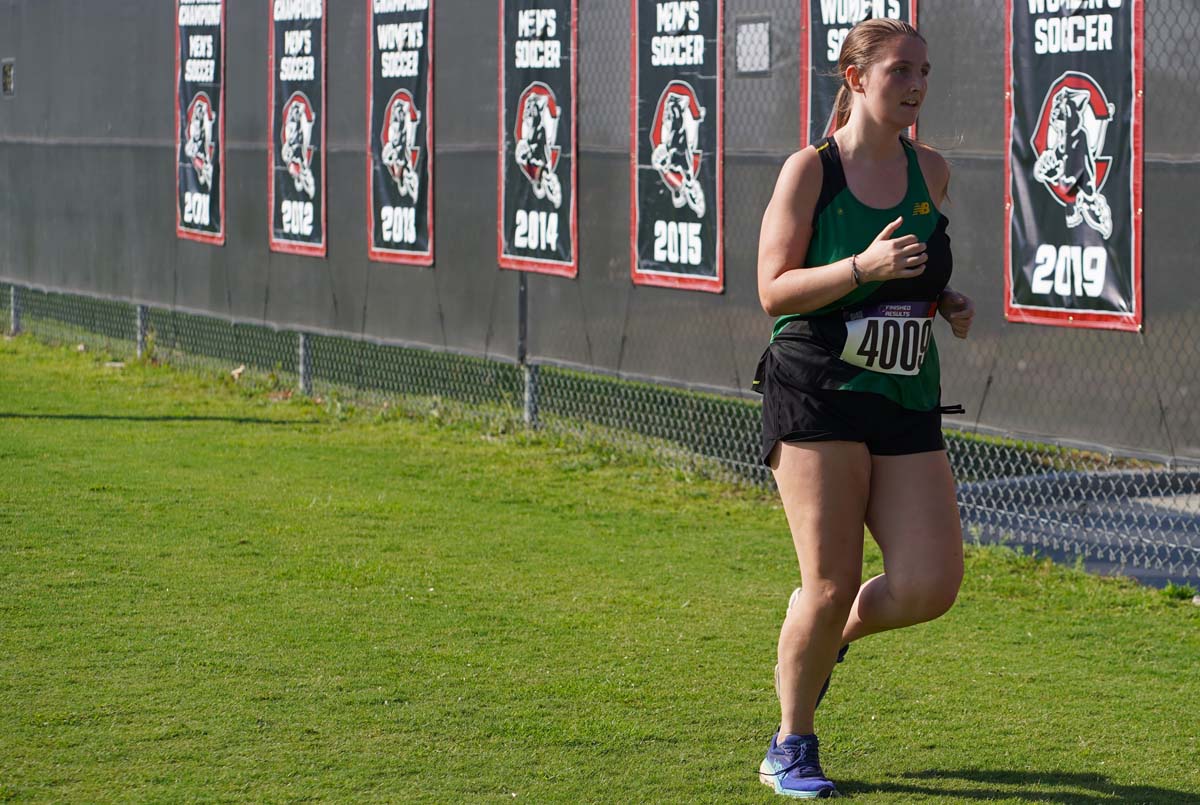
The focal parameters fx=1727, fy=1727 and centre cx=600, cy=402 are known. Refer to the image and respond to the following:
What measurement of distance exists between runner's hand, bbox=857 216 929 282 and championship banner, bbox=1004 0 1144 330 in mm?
3154

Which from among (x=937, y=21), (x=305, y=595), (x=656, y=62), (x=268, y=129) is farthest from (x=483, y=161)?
(x=305, y=595)

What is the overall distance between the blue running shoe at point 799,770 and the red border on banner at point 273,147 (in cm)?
853

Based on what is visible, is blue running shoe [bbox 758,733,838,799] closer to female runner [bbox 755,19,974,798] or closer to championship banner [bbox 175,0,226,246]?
female runner [bbox 755,19,974,798]

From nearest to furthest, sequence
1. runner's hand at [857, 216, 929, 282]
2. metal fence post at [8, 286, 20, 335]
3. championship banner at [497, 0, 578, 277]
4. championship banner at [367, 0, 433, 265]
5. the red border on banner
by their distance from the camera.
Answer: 1. runner's hand at [857, 216, 929, 282]
2. championship banner at [497, 0, 578, 277]
3. championship banner at [367, 0, 433, 265]
4. the red border on banner
5. metal fence post at [8, 286, 20, 335]

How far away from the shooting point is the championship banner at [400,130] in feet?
36.9

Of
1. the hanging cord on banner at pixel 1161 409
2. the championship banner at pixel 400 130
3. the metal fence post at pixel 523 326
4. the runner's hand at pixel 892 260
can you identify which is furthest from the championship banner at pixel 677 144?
the runner's hand at pixel 892 260

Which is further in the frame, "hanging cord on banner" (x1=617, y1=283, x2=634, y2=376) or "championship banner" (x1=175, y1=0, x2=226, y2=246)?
"championship banner" (x1=175, y1=0, x2=226, y2=246)

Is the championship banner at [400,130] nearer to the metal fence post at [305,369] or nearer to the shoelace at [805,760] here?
the metal fence post at [305,369]

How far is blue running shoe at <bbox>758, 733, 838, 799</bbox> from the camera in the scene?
4.38m

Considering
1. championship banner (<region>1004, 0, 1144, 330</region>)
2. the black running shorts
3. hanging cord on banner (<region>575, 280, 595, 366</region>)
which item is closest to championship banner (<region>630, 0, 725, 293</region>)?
hanging cord on banner (<region>575, 280, 595, 366</region>)

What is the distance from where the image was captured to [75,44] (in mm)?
15531

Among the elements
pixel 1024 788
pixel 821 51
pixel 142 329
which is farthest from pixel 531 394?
pixel 1024 788

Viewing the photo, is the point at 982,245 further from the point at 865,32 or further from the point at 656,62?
the point at 865,32

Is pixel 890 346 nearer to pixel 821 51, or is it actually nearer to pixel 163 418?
pixel 821 51
